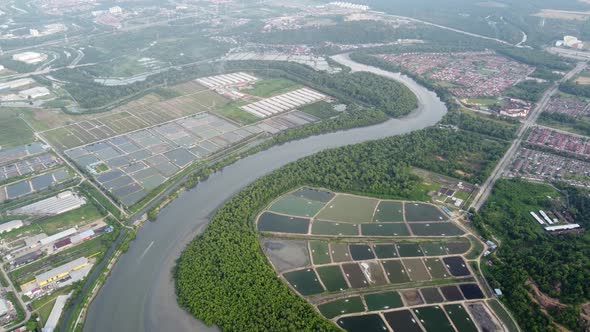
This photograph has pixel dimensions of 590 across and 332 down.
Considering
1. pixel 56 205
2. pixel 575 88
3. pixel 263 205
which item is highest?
pixel 575 88

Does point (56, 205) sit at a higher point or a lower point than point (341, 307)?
lower

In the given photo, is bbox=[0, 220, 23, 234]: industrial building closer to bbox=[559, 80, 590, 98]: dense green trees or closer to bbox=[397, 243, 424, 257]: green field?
bbox=[397, 243, 424, 257]: green field

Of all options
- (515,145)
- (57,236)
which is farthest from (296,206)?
(515,145)

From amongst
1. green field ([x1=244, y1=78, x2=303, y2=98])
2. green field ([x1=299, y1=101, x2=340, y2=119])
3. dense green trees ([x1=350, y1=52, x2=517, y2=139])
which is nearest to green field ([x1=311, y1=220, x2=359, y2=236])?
green field ([x1=299, y1=101, x2=340, y2=119])

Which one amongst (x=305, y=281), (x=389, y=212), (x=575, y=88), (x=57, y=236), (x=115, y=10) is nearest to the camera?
(x=305, y=281)

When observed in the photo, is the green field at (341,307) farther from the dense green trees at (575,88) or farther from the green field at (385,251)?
the dense green trees at (575,88)

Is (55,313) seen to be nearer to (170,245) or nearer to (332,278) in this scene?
(170,245)

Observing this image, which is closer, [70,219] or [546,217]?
[70,219]

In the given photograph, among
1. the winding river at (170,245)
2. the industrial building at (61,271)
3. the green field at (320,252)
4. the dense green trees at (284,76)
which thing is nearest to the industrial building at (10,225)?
the industrial building at (61,271)
